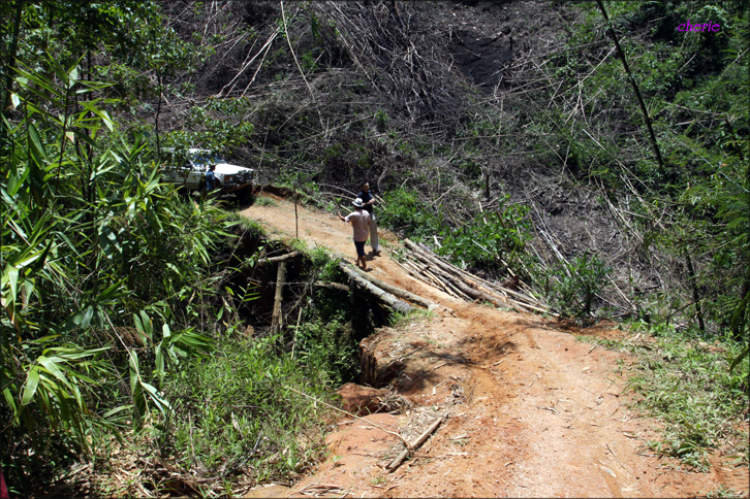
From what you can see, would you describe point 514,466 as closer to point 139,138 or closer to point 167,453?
point 167,453

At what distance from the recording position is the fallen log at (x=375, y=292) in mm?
8564

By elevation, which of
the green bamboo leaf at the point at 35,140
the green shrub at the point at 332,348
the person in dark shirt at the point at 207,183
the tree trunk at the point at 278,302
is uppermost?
the green bamboo leaf at the point at 35,140

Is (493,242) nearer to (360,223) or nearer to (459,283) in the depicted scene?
(459,283)

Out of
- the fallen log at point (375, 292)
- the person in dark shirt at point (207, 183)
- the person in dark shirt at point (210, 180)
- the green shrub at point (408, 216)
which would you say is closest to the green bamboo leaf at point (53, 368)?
the fallen log at point (375, 292)

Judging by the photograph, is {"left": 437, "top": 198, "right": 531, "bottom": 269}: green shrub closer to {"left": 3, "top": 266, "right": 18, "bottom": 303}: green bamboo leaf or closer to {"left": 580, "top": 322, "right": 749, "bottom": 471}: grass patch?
{"left": 580, "top": 322, "right": 749, "bottom": 471}: grass patch

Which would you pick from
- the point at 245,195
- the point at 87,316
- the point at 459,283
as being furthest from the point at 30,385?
the point at 245,195

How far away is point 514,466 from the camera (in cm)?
434

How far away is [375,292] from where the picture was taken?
919 cm

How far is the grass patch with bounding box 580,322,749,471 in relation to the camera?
4273 mm

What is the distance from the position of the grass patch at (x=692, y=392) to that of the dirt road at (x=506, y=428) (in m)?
0.15

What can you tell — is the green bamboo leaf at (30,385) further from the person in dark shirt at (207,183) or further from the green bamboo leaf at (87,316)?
the person in dark shirt at (207,183)

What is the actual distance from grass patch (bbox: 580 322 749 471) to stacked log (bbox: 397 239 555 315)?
2.43 m

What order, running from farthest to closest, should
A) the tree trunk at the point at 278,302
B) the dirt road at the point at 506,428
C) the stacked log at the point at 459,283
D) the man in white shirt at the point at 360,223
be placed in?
the man in white shirt at the point at 360,223 → the tree trunk at the point at 278,302 → the stacked log at the point at 459,283 → the dirt road at the point at 506,428

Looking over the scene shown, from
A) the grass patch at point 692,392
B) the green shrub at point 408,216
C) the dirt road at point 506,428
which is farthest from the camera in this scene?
the green shrub at point 408,216
